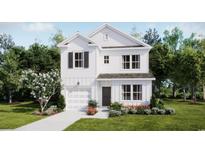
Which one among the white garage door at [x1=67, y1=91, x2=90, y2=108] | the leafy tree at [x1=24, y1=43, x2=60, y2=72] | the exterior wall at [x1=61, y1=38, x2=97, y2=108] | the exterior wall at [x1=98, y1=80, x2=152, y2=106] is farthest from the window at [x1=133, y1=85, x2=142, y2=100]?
the leafy tree at [x1=24, y1=43, x2=60, y2=72]

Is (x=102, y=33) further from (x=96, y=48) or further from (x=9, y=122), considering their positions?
(x=9, y=122)

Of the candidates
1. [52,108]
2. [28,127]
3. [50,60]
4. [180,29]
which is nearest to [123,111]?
[52,108]

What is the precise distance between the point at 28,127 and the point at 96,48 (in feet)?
32.2

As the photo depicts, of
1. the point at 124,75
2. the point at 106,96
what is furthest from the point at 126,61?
the point at 106,96

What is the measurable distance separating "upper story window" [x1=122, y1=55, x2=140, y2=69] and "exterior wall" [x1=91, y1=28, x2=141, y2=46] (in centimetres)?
138

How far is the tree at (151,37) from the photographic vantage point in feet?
136

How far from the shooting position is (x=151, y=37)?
137 ft

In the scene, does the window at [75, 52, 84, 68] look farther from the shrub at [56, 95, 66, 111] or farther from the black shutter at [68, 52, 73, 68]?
the shrub at [56, 95, 66, 111]

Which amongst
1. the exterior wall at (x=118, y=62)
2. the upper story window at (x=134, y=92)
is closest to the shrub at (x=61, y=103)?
the exterior wall at (x=118, y=62)

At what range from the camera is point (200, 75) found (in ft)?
90.5

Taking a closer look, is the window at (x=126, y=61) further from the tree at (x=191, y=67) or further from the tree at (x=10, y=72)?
the tree at (x=10, y=72)

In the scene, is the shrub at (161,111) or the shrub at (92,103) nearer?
the shrub at (161,111)

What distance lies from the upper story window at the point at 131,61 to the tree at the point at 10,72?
514 inches

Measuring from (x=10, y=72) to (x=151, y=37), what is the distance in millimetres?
24961
